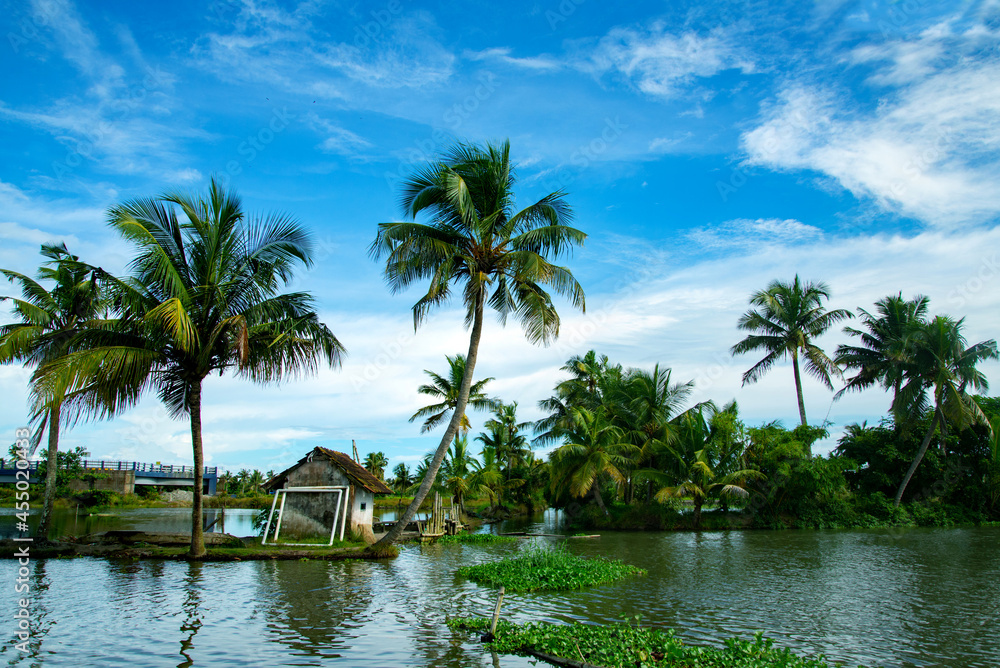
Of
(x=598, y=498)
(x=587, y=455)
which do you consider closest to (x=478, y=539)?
(x=587, y=455)

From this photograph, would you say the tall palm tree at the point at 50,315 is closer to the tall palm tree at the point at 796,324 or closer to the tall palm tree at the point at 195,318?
the tall palm tree at the point at 195,318

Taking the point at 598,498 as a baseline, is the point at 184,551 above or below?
above

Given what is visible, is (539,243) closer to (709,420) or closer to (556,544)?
(556,544)

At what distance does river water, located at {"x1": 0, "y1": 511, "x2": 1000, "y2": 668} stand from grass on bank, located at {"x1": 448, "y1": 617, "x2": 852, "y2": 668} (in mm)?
406

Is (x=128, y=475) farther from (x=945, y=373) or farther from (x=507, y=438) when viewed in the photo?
(x=945, y=373)

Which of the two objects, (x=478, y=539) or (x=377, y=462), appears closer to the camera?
(x=478, y=539)

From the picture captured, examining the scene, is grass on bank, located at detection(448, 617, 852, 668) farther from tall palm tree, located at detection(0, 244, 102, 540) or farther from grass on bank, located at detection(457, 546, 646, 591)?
tall palm tree, located at detection(0, 244, 102, 540)

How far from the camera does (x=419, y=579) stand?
51.2ft

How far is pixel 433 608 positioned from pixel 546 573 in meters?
3.76

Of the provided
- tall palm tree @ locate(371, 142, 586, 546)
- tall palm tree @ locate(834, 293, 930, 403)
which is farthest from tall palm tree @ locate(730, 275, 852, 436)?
tall palm tree @ locate(371, 142, 586, 546)

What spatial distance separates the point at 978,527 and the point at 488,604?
30069 mm

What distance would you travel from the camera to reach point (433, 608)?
39.0ft

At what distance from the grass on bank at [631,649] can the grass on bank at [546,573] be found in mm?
4728

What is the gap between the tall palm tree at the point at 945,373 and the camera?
97.8ft
